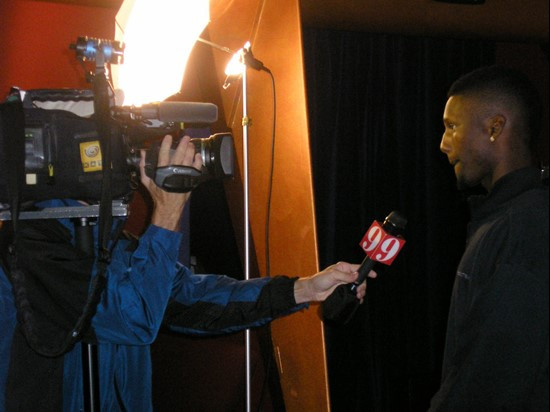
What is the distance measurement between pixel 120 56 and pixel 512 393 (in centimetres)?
103

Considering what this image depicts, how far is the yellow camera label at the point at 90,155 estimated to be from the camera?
3.76 ft

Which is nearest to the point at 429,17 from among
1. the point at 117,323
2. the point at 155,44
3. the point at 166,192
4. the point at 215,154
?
the point at 155,44

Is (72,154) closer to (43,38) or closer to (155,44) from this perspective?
(155,44)

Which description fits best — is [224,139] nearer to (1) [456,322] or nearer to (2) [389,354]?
(1) [456,322]

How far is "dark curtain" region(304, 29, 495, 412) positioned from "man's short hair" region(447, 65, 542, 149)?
167 centimetres

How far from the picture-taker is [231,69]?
2.06 metres

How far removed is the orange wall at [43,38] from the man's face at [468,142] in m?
1.91

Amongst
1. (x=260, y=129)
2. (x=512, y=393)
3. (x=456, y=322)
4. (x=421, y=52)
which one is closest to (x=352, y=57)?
(x=421, y=52)

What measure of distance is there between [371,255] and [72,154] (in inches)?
27.6

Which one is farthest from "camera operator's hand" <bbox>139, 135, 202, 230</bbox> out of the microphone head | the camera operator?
the microphone head

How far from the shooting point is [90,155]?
115cm

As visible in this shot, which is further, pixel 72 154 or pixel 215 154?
pixel 215 154

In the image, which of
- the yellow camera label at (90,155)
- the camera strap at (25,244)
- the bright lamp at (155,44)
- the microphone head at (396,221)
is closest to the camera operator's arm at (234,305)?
the microphone head at (396,221)

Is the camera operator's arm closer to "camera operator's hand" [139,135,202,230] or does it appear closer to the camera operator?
the camera operator
